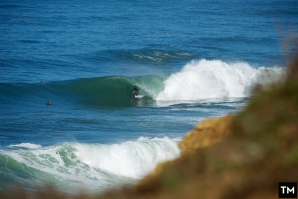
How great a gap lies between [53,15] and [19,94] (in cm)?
3165

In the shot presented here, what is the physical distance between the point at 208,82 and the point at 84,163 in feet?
61.3

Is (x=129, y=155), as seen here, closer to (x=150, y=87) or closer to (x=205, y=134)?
(x=205, y=134)

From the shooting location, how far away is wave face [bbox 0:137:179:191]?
1485cm

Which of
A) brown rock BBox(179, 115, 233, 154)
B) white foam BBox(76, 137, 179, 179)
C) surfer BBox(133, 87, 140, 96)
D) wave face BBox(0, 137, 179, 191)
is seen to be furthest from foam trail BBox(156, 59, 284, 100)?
brown rock BBox(179, 115, 233, 154)

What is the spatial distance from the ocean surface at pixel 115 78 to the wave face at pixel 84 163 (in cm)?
3

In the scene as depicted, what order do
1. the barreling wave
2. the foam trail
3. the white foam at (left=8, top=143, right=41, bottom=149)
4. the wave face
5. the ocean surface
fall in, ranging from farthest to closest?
1. the foam trail
2. the barreling wave
3. the white foam at (left=8, top=143, right=41, bottom=149)
4. the ocean surface
5. the wave face

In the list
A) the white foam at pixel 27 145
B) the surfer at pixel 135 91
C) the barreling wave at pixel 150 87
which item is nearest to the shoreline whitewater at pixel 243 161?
the white foam at pixel 27 145

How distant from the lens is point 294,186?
5.12 metres

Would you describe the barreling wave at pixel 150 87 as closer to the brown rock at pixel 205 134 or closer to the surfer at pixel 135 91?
the surfer at pixel 135 91

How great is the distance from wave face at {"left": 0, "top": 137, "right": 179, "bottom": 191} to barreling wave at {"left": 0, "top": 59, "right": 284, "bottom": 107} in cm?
1246

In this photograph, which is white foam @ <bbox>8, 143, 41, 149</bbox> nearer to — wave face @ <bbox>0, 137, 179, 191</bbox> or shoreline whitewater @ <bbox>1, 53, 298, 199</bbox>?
wave face @ <bbox>0, 137, 179, 191</bbox>

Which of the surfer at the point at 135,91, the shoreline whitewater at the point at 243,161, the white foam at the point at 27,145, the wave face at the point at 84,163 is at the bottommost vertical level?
the shoreline whitewater at the point at 243,161

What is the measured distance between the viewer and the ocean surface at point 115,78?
16.5 m

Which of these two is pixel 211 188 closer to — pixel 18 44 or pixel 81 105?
pixel 81 105
